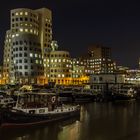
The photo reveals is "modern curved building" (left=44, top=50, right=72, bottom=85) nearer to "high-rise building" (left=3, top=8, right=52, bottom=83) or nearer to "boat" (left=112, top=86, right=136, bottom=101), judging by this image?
"high-rise building" (left=3, top=8, right=52, bottom=83)

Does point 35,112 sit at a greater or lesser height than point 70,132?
greater

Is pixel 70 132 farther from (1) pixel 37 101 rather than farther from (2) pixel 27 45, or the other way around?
(2) pixel 27 45

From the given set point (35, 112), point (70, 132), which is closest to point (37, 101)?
point (35, 112)

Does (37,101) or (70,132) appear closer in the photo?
(70,132)

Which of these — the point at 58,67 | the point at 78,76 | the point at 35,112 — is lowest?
the point at 35,112

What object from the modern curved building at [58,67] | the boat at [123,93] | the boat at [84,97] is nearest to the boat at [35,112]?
the boat at [84,97]

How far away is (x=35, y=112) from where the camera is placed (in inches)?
1903

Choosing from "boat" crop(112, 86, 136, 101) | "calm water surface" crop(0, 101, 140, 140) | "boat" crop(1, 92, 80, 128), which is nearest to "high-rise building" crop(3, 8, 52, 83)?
"boat" crop(112, 86, 136, 101)

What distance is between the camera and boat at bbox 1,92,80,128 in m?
44.6

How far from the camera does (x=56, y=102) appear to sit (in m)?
54.8

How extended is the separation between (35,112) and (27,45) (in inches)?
3898

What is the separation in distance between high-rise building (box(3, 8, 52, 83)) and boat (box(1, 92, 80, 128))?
88860 millimetres

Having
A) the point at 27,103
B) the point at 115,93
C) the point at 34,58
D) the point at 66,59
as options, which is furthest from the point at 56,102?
the point at 66,59

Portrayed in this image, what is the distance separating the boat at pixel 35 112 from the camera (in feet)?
146
